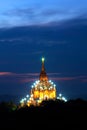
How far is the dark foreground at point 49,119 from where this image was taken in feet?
168

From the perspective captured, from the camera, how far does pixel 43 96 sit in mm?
92562

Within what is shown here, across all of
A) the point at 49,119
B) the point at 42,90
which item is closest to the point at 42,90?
the point at 42,90

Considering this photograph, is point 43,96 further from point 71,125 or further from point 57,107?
point 71,125

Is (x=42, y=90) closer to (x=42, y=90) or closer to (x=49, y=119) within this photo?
(x=42, y=90)

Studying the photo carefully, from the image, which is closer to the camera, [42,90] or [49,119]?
[49,119]

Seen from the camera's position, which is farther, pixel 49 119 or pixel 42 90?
pixel 42 90

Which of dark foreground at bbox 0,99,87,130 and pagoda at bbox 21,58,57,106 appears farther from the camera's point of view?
pagoda at bbox 21,58,57,106

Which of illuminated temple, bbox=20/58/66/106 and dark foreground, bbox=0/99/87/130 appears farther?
illuminated temple, bbox=20/58/66/106

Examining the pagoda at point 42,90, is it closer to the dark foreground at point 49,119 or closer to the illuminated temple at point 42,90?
the illuminated temple at point 42,90

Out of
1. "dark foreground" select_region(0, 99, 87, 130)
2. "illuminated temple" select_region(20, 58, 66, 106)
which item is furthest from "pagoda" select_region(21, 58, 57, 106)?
"dark foreground" select_region(0, 99, 87, 130)

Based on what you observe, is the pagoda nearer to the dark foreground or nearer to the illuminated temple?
the illuminated temple

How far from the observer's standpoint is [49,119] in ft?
174

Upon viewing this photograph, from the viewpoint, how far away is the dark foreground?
51062 millimetres

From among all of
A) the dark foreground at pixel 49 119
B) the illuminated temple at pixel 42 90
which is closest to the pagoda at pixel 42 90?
the illuminated temple at pixel 42 90
